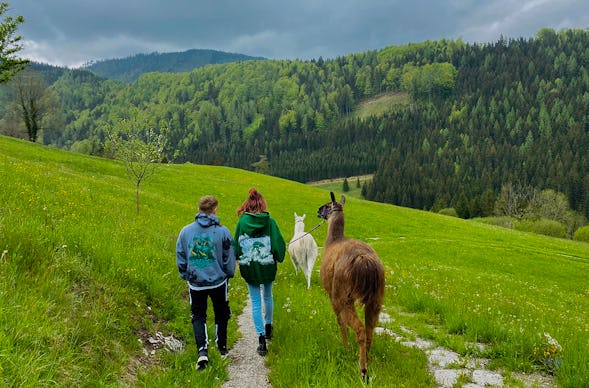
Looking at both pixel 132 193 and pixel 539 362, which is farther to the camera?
pixel 132 193

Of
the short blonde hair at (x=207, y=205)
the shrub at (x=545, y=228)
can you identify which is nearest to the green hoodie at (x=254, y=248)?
the short blonde hair at (x=207, y=205)

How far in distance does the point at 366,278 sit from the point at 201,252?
3212 millimetres

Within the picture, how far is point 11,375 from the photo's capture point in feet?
13.7

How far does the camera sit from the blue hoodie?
24.2 ft

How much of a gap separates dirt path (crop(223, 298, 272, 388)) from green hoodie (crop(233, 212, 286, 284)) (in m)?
1.48

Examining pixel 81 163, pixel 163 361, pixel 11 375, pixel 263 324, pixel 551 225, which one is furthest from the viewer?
pixel 551 225

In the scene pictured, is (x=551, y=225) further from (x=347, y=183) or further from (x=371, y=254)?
(x=347, y=183)

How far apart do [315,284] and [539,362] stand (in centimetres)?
839

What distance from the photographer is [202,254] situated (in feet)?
24.2

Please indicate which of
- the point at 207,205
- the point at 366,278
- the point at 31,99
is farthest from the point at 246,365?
the point at 31,99

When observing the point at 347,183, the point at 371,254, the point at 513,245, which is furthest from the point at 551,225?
the point at 347,183

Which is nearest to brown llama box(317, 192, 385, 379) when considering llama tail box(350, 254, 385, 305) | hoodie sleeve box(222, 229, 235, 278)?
llama tail box(350, 254, 385, 305)

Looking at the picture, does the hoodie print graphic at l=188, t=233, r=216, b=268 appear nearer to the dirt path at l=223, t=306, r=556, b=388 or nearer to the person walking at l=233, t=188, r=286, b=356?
the person walking at l=233, t=188, r=286, b=356

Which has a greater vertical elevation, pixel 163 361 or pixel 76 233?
pixel 76 233
